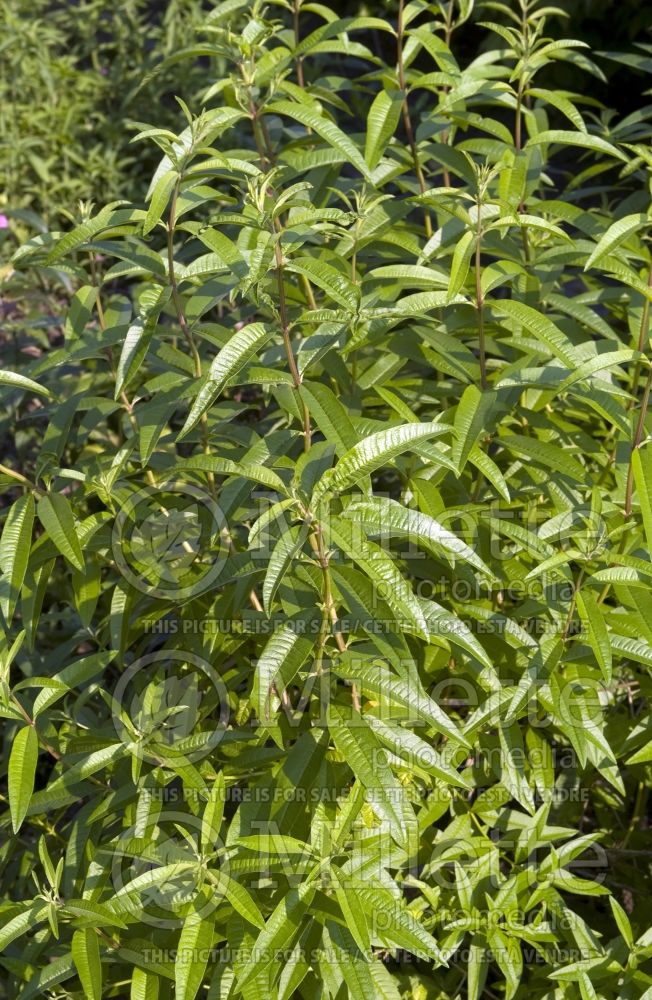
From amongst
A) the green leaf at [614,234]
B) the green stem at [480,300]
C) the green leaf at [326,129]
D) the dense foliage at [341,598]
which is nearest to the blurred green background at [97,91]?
the dense foliage at [341,598]

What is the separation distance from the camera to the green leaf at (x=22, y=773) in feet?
4.55

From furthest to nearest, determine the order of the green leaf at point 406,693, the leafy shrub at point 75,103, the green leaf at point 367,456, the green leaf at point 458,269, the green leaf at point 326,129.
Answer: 1. the leafy shrub at point 75,103
2. the green leaf at point 326,129
3. the green leaf at point 458,269
4. the green leaf at point 406,693
5. the green leaf at point 367,456

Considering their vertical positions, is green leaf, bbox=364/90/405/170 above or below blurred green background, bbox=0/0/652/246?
above

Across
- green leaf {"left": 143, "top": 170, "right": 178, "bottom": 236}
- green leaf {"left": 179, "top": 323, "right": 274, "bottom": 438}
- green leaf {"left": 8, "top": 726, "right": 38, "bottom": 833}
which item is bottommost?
green leaf {"left": 8, "top": 726, "right": 38, "bottom": 833}

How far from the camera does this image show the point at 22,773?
1428mm

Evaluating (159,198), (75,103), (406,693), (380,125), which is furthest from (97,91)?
(406,693)

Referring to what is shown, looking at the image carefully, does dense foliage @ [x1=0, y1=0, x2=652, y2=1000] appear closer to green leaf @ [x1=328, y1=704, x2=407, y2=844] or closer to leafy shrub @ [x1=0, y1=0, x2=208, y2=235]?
green leaf @ [x1=328, y1=704, x2=407, y2=844]

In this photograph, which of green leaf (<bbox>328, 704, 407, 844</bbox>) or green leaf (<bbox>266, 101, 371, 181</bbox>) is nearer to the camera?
green leaf (<bbox>328, 704, 407, 844</bbox>)

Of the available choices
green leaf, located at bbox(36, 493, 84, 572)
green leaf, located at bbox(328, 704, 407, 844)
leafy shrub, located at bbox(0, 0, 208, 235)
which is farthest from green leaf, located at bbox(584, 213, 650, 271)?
leafy shrub, located at bbox(0, 0, 208, 235)

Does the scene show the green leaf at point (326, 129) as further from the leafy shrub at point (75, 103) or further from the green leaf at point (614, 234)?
the leafy shrub at point (75, 103)

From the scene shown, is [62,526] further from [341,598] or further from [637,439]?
[637,439]

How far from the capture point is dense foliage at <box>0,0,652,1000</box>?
1.38 metres

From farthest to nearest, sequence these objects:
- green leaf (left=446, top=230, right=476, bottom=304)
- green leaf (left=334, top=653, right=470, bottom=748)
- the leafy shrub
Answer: the leafy shrub
green leaf (left=446, top=230, right=476, bottom=304)
green leaf (left=334, top=653, right=470, bottom=748)

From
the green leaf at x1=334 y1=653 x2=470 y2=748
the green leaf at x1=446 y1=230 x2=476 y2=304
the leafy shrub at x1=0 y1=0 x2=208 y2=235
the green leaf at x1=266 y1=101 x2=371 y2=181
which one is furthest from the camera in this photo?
the leafy shrub at x1=0 y1=0 x2=208 y2=235
